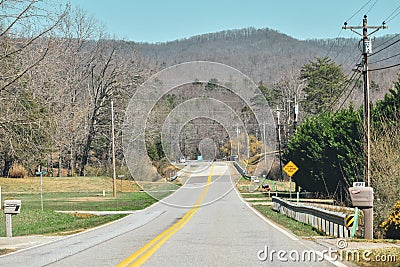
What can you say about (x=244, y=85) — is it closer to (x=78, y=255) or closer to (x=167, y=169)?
(x=167, y=169)

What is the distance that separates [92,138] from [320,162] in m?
34.3

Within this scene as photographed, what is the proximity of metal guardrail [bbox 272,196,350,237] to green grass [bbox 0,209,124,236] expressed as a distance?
8627 mm

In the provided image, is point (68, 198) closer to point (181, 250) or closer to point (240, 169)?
point (240, 169)

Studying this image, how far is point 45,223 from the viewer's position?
2555 centimetres

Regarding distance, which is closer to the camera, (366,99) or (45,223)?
(45,223)

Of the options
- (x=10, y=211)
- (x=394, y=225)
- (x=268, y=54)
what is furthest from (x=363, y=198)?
(x=268, y=54)

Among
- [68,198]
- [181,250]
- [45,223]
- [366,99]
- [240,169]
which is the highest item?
[366,99]

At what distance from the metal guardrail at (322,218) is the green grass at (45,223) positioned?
863 centimetres

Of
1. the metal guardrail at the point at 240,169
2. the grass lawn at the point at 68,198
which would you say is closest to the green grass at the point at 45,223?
the grass lawn at the point at 68,198

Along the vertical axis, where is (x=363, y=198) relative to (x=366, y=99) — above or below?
below

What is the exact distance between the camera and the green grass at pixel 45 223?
21562mm

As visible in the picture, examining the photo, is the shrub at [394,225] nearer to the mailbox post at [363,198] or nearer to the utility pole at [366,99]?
the mailbox post at [363,198]

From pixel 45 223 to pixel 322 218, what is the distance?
1303 centimetres

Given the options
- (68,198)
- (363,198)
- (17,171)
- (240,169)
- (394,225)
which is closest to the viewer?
(363,198)
